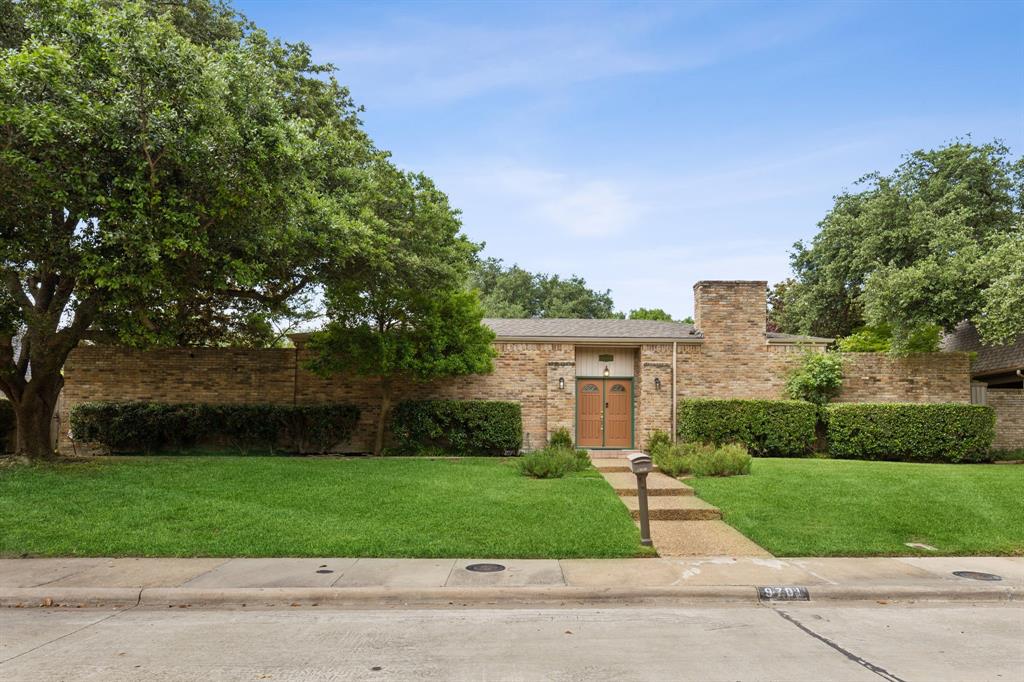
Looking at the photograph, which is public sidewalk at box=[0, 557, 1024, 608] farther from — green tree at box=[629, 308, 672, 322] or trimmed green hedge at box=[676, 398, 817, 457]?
green tree at box=[629, 308, 672, 322]

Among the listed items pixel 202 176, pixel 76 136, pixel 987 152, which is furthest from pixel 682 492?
pixel 987 152

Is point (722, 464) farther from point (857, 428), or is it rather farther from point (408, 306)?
point (408, 306)

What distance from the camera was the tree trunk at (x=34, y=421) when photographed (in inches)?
535

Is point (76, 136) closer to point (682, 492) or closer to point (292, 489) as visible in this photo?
point (292, 489)

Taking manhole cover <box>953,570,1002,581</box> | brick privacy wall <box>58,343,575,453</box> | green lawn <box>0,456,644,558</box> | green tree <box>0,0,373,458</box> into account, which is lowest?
manhole cover <box>953,570,1002,581</box>

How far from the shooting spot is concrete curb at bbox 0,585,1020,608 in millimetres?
6387

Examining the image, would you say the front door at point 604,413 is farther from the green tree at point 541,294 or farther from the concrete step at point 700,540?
the green tree at point 541,294

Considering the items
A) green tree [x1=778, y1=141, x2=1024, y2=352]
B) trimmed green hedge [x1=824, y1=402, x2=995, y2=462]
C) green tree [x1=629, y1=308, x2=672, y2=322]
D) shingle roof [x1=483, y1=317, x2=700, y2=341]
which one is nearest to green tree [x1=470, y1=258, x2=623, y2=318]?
green tree [x1=629, y1=308, x2=672, y2=322]

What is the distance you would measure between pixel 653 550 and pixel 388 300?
10383mm

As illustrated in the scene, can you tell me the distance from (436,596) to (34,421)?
11.8m

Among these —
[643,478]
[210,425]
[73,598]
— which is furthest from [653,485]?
[210,425]

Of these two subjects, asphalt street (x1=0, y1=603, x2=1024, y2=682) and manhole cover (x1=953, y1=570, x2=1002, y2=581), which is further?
manhole cover (x1=953, y1=570, x2=1002, y2=581)

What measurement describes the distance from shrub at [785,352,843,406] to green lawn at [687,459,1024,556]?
4.56 m

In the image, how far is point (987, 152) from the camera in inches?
1017
